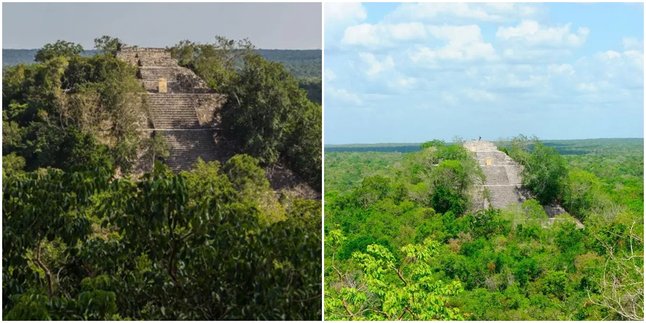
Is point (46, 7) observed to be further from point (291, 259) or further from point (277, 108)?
point (291, 259)

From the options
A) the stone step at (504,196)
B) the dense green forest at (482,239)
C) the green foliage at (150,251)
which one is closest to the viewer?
the green foliage at (150,251)

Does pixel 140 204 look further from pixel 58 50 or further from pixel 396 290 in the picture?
pixel 396 290

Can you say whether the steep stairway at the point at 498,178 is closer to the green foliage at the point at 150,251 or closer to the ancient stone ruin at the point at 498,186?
the ancient stone ruin at the point at 498,186

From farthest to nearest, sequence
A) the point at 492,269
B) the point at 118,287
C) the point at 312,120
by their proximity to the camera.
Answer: the point at 492,269
the point at 312,120
the point at 118,287

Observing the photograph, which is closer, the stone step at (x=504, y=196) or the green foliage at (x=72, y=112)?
the green foliage at (x=72, y=112)

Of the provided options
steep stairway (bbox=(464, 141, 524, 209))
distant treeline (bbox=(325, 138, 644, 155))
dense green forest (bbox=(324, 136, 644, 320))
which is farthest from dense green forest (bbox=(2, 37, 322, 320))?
steep stairway (bbox=(464, 141, 524, 209))

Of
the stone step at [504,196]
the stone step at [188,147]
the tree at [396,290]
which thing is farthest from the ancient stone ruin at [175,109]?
the stone step at [504,196]

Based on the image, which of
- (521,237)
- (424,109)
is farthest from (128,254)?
(521,237)
